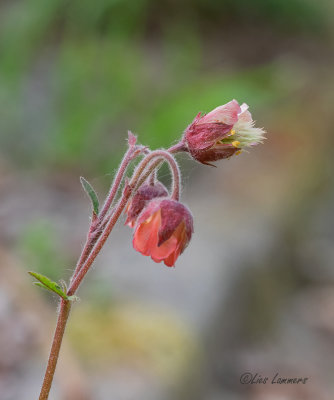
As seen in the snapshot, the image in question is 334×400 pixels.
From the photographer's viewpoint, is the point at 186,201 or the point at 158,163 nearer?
the point at 158,163

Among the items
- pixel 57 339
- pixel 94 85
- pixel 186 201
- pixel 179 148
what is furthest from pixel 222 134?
pixel 94 85

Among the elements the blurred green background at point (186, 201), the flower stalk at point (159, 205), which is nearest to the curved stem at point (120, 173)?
the flower stalk at point (159, 205)

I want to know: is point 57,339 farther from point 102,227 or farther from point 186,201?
point 186,201

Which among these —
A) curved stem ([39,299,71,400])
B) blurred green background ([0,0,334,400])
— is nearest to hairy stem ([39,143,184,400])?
curved stem ([39,299,71,400])

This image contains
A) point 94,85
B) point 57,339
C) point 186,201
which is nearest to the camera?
point 57,339

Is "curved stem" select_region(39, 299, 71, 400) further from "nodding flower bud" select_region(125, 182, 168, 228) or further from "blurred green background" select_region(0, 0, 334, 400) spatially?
"blurred green background" select_region(0, 0, 334, 400)

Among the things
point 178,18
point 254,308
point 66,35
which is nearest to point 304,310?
point 254,308

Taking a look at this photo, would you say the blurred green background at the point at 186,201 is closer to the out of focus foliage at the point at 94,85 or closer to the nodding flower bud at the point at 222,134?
the out of focus foliage at the point at 94,85
